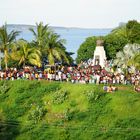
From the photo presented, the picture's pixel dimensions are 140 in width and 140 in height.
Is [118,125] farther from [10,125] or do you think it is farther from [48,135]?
[10,125]

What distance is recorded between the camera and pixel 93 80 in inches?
1930

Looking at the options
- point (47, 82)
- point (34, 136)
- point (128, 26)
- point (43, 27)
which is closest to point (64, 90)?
point (47, 82)

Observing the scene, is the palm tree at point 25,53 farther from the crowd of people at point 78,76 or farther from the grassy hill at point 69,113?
the grassy hill at point 69,113

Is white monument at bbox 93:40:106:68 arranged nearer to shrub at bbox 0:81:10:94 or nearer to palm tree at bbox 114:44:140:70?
palm tree at bbox 114:44:140:70

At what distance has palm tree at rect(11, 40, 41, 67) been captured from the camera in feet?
183

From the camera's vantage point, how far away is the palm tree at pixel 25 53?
183 ft

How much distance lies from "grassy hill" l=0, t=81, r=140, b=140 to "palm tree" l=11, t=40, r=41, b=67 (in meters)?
7.54

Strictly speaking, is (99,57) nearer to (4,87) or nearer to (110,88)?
(110,88)

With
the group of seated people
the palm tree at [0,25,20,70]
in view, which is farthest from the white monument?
the group of seated people

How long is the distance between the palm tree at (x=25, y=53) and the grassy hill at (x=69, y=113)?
7.54 m

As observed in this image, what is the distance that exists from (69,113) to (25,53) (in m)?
13.7

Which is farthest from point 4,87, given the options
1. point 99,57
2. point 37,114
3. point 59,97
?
point 99,57

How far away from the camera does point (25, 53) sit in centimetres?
5622

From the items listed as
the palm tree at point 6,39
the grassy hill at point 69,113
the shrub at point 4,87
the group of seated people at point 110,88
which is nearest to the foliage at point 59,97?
the grassy hill at point 69,113
